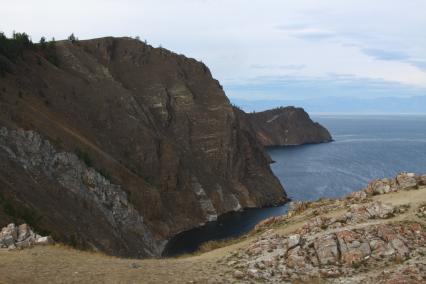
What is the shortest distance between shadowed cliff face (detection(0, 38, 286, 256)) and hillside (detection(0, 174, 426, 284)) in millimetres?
15190

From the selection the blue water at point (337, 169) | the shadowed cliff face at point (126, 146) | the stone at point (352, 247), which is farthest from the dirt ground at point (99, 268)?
the blue water at point (337, 169)

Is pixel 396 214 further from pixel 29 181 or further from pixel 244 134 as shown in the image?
pixel 244 134

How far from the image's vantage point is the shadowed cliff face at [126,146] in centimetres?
5669

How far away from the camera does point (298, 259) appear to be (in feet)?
73.8

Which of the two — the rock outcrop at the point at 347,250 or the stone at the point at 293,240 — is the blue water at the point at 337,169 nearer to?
the rock outcrop at the point at 347,250

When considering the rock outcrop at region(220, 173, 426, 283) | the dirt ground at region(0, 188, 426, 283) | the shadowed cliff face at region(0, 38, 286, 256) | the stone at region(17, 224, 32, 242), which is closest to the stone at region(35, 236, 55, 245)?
the dirt ground at region(0, 188, 426, 283)

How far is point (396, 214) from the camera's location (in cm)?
2561

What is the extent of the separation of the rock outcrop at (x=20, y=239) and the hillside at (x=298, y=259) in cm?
100

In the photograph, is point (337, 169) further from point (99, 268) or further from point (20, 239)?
point (99, 268)

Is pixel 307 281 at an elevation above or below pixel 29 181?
below

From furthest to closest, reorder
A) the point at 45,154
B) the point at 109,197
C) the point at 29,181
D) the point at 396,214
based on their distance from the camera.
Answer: the point at 109,197 → the point at 45,154 → the point at 29,181 → the point at 396,214

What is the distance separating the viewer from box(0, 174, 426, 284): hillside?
20.9m

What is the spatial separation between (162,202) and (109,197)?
828 inches

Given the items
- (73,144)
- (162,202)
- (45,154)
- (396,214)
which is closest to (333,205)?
(396,214)
